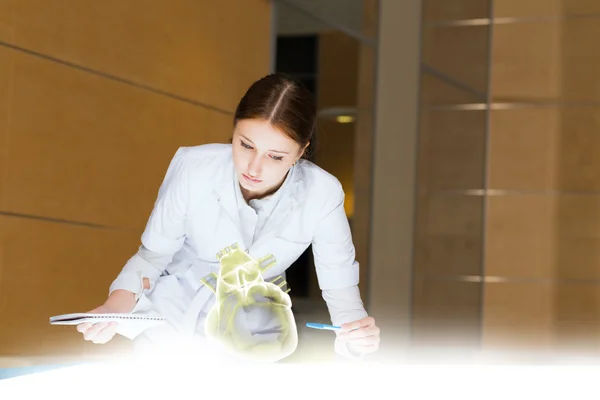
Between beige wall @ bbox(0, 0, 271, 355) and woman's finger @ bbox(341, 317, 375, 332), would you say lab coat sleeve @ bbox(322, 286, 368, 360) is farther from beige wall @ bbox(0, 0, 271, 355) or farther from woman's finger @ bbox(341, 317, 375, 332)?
beige wall @ bbox(0, 0, 271, 355)

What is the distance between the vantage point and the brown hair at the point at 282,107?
5.95 ft

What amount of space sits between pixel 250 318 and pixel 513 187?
13.9 ft

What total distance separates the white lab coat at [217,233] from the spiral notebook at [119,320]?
5.7 inches

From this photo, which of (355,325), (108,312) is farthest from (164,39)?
(355,325)

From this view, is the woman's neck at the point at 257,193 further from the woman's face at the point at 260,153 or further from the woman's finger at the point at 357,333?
the woman's finger at the point at 357,333

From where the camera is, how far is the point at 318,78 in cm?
459

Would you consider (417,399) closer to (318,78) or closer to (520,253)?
(318,78)

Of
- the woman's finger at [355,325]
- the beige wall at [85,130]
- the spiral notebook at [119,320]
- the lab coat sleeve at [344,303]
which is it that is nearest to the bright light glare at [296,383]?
the spiral notebook at [119,320]

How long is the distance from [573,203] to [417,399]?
4822mm

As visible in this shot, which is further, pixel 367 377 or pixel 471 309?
pixel 471 309

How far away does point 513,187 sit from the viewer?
5699mm

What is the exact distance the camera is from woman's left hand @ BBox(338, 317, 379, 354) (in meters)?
1.72

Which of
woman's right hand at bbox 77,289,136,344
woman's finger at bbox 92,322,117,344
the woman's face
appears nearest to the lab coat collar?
→ the woman's face

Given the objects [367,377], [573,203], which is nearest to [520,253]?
[573,203]
